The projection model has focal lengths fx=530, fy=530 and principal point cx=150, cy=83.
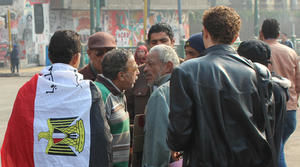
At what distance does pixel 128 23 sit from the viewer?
135 feet

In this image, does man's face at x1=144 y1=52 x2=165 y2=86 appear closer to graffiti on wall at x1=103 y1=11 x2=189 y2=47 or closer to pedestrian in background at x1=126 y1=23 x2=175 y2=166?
pedestrian in background at x1=126 y1=23 x2=175 y2=166

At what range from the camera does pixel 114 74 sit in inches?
150

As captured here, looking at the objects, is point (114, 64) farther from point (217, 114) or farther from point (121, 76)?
point (217, 114)

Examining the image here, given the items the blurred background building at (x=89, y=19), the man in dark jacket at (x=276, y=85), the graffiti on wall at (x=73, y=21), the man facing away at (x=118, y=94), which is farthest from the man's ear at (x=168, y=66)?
the graffiti on wall at (x=73, y=21)

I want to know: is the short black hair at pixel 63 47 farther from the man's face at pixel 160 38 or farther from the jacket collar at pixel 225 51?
the man's face at pixel 160 38

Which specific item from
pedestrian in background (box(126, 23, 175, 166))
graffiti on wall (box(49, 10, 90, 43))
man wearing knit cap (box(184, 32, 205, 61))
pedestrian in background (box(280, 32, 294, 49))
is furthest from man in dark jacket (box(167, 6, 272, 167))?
graffiti on wall (box(49, 10, 90, 43))

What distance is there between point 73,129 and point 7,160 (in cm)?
46

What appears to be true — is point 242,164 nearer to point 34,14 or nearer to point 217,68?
point 217,68

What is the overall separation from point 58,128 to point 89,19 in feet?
118

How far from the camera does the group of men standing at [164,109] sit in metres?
2.75

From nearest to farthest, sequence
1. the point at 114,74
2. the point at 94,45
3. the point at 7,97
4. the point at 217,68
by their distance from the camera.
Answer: the point at 217,68
the point at 114,74
the point at 94,45
the point at 7,97

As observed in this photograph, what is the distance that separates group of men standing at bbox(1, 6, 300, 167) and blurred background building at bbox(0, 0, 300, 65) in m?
20.9

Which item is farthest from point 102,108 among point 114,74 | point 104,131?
point 114,74

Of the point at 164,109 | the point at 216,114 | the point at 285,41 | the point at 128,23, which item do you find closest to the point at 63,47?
the point at 164,109
